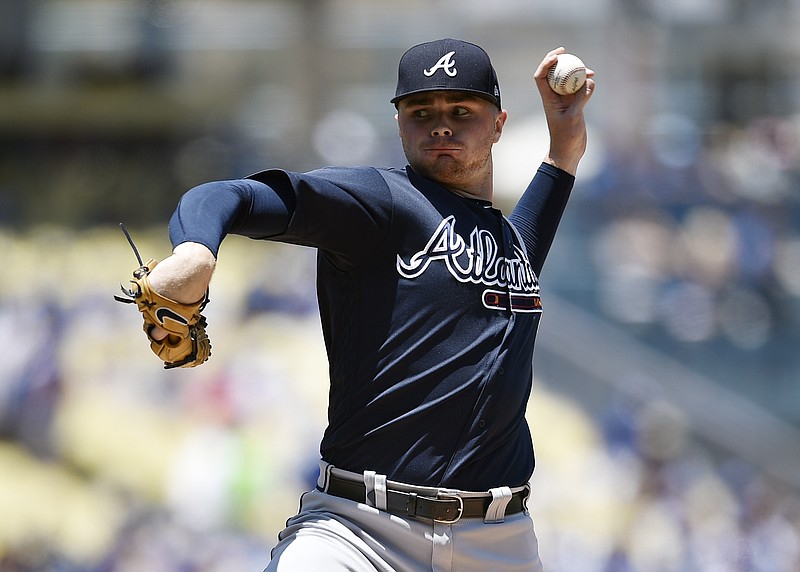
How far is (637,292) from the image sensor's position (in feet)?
27.2

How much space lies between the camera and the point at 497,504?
233 centimetres

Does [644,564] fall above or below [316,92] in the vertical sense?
below

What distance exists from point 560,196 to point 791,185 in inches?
262

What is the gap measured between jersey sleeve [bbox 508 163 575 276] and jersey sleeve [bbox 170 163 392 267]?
0.58m

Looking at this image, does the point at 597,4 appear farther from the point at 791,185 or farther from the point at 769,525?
the point at 769,525

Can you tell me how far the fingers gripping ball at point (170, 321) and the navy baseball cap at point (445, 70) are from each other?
2.45ft

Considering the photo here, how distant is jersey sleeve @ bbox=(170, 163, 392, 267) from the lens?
73.5 inches

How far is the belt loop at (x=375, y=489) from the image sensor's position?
2244 mm

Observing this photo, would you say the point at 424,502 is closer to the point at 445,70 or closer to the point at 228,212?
the point at 228,212

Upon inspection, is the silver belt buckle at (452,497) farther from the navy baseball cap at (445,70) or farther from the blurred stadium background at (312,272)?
the blurred stadium background at (312,272)

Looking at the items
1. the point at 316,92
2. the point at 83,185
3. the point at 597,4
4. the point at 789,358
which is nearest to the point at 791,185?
the point at 789,358

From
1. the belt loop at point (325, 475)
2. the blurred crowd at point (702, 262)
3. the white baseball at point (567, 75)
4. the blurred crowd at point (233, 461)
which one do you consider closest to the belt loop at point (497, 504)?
the belt loop at point (325, 475)

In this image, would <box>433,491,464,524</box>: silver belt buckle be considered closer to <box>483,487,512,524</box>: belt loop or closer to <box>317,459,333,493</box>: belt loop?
<box>483,487,512,524</box>: belt loop

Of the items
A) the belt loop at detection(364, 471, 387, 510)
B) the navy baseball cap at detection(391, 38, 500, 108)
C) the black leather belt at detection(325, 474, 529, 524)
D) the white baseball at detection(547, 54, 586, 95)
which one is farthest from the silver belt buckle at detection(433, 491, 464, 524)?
the white baseball at detection(547, 54, 586, 95)
